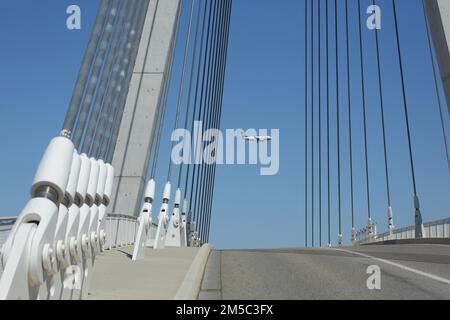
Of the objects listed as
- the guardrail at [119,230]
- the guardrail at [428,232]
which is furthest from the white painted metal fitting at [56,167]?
the guardrail at [428,232]

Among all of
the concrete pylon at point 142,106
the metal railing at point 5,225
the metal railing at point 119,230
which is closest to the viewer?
the metal railing at point 5,225

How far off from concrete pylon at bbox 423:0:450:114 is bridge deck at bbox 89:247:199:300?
11.0m

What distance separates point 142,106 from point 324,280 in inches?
437

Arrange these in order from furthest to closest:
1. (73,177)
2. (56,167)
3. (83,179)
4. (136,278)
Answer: (136,278), (83,179), (73,177), (56,167)

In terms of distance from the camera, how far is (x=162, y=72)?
18109 millimetres

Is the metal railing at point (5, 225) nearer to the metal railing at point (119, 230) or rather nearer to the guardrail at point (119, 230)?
the metal railing at point (119, 230)

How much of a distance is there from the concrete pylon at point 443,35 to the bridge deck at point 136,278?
36.2 feet

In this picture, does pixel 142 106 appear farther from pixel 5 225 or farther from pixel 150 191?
pixel 5 225

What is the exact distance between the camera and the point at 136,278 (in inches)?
292

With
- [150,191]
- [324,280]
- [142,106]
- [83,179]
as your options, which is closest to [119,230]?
[150,191]

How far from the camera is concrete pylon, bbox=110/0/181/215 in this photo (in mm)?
17125

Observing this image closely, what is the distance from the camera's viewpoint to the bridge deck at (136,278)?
582 centimetres

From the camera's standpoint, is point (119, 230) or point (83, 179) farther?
point (119, 230)

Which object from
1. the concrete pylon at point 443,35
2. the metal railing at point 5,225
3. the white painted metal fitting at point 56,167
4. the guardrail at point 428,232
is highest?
the concrete pylon at point 443,35
